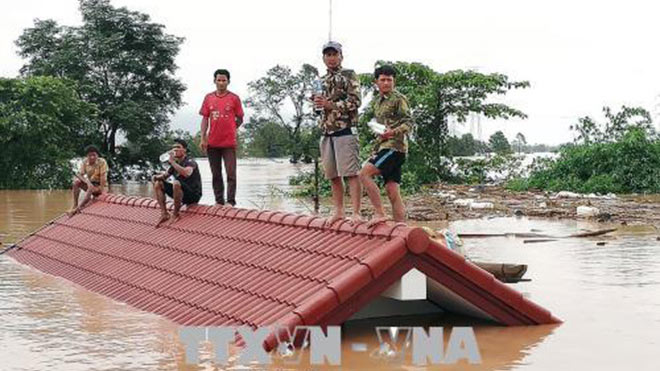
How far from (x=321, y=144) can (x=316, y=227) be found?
912 mm

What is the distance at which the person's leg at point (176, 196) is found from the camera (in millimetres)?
11438

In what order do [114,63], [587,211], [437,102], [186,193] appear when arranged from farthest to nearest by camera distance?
[114,63] < [437,102] < [587,211] < [186,193]

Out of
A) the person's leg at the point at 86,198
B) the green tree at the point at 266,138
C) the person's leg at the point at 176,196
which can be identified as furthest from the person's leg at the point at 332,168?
the green tree at the point at 266,138

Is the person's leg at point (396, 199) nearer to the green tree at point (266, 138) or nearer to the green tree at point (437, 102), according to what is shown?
the green tree at point (437, 102)

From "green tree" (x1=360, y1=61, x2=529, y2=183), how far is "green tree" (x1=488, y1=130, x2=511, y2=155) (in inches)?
134

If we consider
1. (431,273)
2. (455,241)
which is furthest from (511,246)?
(431,273)

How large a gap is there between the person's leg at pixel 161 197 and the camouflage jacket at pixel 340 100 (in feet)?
10.4

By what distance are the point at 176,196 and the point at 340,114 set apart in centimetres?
324

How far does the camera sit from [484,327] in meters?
8.24

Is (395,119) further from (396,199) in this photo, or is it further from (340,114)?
(396,199)

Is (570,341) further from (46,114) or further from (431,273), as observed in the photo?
(46,114)

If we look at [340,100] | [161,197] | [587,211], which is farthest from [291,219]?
[587,211]

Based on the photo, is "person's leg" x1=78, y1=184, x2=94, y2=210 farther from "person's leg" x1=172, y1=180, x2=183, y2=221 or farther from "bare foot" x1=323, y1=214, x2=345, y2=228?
"bare foot" x1=323, y1=214, x2=345, y2=228

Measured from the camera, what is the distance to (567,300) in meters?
9.70
